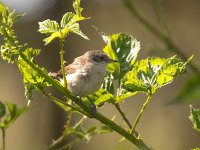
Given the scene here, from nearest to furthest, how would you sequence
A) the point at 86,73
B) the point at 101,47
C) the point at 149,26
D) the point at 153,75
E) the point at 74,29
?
the point at 74,29 < the point at 153,75 < the point at 149,26 < the point at 86,73 < the point at 101,47

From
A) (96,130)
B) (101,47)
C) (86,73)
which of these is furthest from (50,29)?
(101,47)

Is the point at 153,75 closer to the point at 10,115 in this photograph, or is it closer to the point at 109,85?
the point at 109,85

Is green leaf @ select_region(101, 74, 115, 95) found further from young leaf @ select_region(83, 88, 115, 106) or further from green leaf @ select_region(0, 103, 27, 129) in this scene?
green leaf @ select_region(0, 103, 27, 129)

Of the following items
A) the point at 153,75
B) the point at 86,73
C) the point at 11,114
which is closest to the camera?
the point at 153,75

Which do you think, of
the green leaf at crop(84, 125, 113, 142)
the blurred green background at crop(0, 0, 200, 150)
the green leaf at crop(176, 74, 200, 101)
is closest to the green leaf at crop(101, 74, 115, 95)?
the green leaf at crop(84, 125, 113, 142)

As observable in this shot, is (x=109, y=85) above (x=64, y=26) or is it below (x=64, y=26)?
below

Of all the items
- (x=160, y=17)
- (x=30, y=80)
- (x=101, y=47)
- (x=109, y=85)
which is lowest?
(x=101, y=47)

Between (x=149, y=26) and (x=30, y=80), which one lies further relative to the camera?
(x=149, y=26)

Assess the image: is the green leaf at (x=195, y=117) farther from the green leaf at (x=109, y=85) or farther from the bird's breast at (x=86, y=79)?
the bird's breast at (x=86, y=79)
